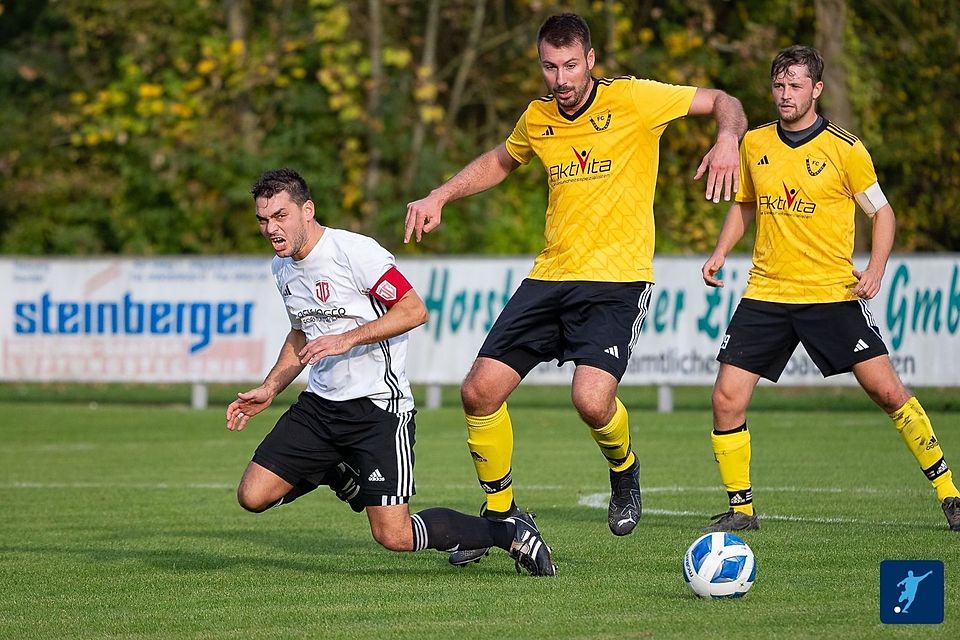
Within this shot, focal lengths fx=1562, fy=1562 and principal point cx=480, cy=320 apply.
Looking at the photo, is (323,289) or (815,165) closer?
(323,289)

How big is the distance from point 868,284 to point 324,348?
9.89 feet

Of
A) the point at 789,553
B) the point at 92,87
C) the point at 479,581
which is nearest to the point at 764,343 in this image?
the point at 789,553

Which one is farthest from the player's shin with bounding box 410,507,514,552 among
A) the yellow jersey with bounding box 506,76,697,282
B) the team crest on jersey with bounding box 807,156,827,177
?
the team crest on jersey with bounding box 807,156,827,177

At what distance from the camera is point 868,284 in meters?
7.94

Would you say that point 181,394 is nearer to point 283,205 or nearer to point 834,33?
point 834,33

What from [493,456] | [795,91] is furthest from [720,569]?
[795,91]

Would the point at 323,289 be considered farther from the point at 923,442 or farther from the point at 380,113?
the point at 380,113

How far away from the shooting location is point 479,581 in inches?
265

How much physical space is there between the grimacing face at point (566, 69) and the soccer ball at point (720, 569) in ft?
7.37

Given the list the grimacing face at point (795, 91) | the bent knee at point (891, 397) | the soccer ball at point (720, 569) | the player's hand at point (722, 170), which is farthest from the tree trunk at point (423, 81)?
the soccer ball at point (720, 569)

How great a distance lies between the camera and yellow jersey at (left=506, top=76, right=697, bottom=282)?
286 inches

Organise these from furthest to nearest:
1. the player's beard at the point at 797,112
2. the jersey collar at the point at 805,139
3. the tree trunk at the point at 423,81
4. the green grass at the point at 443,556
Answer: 1. the tree trunk at the point at 423,81
2. the jersey collar at the point at 805,139
3. the player's beard at the point at 797,112
4. the green grass at the point at 443,556

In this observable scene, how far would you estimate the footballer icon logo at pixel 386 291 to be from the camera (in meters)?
6.81

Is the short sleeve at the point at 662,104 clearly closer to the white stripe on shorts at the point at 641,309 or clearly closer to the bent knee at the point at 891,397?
the white stripe on shorts at the point at 641,309
